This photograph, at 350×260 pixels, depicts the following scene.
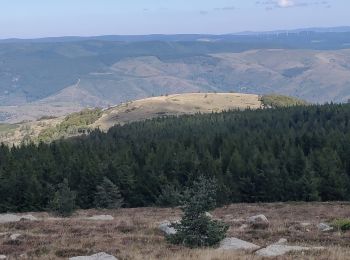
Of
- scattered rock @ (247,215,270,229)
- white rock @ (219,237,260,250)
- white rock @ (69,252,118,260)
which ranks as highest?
white rock @ (69,252,118,260)

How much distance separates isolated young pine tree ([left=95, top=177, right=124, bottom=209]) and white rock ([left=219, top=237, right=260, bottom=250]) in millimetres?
43689

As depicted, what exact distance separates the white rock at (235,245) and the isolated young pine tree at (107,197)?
43.7 metres

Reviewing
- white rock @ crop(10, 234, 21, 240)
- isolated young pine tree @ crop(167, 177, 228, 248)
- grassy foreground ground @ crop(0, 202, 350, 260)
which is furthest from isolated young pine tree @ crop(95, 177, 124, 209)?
isolated young pine tree @ crop(167, 177, 228, 248)

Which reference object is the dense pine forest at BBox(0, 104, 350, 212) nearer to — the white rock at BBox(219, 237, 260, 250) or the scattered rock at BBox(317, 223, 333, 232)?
the scattered rock at BBox(317, 223, 333, 232)

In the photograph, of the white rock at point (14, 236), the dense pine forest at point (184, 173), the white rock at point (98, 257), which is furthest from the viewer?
the dense pine forest at point (184, 173)

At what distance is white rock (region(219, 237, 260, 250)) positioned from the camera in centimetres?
2411

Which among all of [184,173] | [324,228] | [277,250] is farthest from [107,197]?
[277,250]

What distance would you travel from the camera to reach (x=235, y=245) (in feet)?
81.5

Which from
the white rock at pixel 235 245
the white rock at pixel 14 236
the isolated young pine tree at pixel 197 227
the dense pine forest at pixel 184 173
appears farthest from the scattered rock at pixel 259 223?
the dense pine forest at pixel 184 173

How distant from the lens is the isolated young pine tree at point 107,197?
6869 centimetres

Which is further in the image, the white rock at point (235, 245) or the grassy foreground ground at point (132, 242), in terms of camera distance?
the white rock at point (235, 245)

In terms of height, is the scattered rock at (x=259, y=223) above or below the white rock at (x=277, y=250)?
below

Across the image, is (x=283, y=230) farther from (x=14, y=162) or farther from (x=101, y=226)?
(x=14, y=162)

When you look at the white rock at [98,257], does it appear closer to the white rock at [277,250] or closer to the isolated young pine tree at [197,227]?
the isolated young pine tree at [197,227]
